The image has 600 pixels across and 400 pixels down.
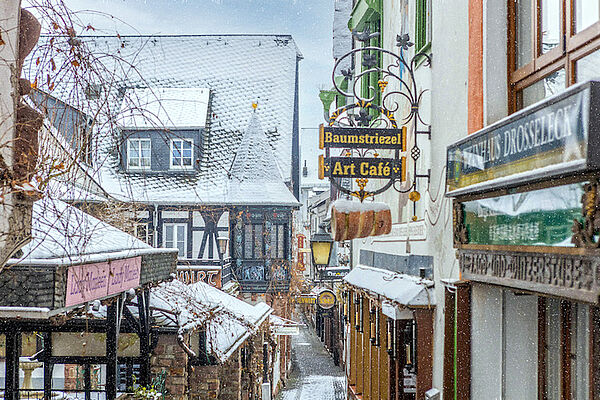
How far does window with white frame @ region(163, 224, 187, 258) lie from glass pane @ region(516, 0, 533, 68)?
17.6m

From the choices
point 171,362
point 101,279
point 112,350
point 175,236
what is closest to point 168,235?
point 175,236

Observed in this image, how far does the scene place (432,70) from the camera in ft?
25.5

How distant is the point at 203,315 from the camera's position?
991 cm

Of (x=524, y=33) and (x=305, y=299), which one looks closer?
(x=524, y=33)

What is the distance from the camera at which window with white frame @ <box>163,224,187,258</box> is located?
22031 millimetres

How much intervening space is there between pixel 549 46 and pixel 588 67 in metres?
0.67

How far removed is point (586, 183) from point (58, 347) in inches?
340

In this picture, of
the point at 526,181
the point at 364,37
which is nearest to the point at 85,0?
the point at 526,181

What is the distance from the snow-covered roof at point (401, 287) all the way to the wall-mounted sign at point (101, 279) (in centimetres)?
280

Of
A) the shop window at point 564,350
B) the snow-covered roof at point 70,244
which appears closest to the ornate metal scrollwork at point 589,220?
the shop window at point 564,350

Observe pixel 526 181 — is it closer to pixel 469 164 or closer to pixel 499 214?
pixel 499 214

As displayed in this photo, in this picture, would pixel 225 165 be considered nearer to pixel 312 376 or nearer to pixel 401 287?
pixel 312 376

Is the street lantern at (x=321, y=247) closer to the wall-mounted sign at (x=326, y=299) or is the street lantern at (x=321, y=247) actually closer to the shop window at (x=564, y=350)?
Answer: the wall-mounted sign at (x=326, y=299)

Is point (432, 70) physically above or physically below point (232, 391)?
above
